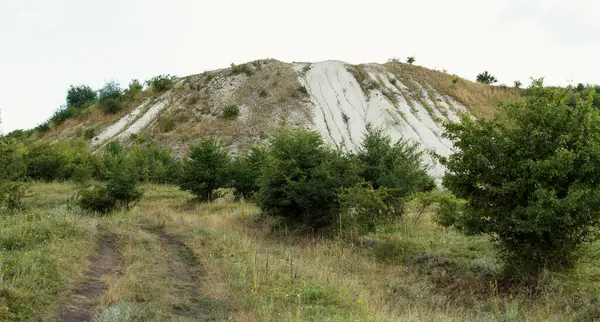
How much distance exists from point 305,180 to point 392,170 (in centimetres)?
306

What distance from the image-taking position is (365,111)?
4291 centimetres

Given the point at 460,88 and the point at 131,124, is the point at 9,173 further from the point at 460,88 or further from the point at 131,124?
the point at 460,88

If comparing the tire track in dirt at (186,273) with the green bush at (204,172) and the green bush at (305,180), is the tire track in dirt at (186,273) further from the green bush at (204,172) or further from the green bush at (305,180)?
the green bush at (204,172)

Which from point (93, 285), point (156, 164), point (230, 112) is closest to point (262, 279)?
point (93, 285)

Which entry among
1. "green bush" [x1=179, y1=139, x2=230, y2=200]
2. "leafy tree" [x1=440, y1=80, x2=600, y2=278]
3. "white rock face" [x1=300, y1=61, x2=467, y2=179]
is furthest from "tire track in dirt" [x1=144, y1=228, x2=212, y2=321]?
"white rock face" [x1=300, y1=61, x2=467, y2=179]

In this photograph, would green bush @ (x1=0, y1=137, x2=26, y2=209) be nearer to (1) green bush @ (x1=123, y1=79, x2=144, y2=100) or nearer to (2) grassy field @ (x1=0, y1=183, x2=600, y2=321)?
(2) grassy field @ (x1=0, y1=183, x2=600, y2=321)

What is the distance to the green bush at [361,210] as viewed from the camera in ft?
44.2

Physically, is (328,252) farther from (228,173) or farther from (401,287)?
(228,173)

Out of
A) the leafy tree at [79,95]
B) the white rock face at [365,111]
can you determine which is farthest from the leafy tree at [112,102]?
the white rock face at [365,111]

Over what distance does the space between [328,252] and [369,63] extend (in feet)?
144

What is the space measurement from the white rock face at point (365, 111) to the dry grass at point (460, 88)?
1.52 metres

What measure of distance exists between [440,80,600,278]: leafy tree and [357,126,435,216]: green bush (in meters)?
5.03

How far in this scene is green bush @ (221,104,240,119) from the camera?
42.8 meters

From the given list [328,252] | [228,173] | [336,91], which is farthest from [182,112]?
[328,252]
